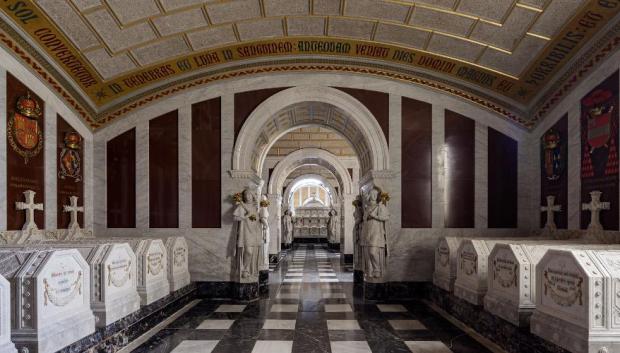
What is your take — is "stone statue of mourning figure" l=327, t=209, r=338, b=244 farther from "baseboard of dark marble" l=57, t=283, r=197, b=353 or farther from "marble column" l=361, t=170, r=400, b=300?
"baseboard of dark marble" l=57, t=283, r=197, b=353

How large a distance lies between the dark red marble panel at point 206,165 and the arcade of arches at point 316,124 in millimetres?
38

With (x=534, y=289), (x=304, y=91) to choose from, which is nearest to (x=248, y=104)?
(x=304, y=91)

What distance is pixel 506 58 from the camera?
7.33 m

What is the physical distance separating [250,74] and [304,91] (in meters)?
1.09

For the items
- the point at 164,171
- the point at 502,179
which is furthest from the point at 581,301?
the point at 164,171

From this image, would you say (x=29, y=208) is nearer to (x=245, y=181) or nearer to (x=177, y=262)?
(x=177, y=262)

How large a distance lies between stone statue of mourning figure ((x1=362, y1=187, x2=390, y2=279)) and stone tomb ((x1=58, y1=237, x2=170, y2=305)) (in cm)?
350

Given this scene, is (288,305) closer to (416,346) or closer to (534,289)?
(416,346)

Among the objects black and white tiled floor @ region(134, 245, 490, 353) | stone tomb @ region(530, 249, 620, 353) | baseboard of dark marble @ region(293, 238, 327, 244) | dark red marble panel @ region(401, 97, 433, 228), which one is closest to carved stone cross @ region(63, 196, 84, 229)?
black and white tiled floor @ region(134, 245, 490, 353)

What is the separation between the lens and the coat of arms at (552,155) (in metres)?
7.39

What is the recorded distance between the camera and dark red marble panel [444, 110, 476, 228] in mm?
8480

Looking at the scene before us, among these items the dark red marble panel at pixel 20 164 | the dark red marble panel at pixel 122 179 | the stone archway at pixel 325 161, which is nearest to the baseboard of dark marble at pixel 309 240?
the stone archway at pixel 325 161

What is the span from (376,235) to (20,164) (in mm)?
5693

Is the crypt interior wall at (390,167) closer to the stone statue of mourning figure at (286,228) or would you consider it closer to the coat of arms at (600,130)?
the coat of arms at (600,130)
